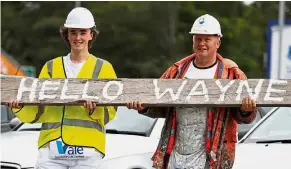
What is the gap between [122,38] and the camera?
43969mm

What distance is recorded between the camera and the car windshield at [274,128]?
668 centimetres

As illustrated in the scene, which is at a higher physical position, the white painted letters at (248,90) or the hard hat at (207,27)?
the hard hat at (207,27)

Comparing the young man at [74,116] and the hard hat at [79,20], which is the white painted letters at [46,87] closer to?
the young man at [74,116]

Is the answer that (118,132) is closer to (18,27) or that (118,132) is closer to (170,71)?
(170,71)

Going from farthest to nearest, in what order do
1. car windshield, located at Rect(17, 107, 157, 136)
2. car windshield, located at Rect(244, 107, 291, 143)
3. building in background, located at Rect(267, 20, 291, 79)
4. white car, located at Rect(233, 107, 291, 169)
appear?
building in background, located at Rect(267, 20, 291, 79) < car windshield, located at Rect(17, 107, 157, 136) < car windshield, located at Rect(244, 107, 291, 143) < white car, located at Rect(233, 107, 291, 169)

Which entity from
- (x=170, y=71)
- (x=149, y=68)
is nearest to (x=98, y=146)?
(x=170, y=71)

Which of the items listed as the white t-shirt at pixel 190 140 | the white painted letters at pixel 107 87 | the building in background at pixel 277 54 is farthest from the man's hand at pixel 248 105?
the building in background at pixel 277 54

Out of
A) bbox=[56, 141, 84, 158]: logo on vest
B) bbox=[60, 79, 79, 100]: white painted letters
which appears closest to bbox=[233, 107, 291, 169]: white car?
bbox=[56, 141, 84, 158]: logo on vest

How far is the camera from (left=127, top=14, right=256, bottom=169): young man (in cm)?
494

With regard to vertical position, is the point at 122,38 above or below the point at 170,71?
above

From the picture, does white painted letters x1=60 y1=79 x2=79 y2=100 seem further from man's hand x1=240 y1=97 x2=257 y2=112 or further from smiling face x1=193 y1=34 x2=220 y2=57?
man's hand x1=240 y1=97 x2=257 y2=112

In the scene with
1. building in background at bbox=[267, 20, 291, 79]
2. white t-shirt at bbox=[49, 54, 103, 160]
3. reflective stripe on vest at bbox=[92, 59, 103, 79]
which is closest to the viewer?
white t-shirt at bbox=[49, 54, 103, 160]

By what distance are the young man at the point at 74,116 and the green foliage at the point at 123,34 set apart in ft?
117

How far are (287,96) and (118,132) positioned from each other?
311 cm
